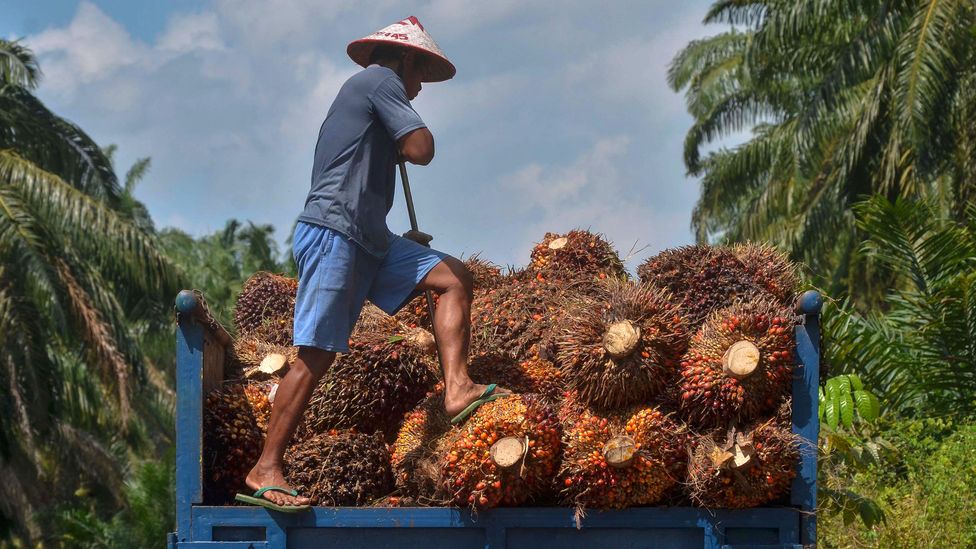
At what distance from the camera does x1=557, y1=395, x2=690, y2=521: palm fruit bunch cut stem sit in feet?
13.5

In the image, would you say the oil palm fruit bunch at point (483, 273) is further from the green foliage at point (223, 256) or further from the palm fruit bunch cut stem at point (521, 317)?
the green foliage at point (223, 256)

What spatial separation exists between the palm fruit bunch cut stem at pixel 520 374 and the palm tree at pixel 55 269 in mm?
10440

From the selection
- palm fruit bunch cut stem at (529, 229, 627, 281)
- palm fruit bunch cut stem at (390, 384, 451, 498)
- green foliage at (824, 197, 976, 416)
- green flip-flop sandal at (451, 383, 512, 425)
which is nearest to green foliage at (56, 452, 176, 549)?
green foliage at (824, 197, 976, 416)

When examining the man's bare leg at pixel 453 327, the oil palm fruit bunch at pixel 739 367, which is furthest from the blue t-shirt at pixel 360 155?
the oil palm fruit bunch at pixel 739 367

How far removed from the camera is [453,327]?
4656mm

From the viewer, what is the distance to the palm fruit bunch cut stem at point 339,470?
4375 mm

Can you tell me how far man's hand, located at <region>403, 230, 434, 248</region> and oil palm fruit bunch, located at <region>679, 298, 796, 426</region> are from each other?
48.8 inches

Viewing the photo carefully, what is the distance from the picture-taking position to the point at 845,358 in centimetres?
921

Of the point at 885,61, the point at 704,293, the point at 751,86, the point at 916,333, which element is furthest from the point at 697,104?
the point at 704,293

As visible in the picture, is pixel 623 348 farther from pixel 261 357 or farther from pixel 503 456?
pixel 261 357

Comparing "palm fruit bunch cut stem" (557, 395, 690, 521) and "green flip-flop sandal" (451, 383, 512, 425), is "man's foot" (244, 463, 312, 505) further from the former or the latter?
"palm fruit bunch cut stem" (557, 395, 690, 521)

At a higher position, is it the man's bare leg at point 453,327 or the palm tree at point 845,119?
the palm tree at point 845,119

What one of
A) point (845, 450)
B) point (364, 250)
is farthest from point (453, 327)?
point (845, 450)

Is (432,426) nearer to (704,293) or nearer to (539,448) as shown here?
(539,448)
